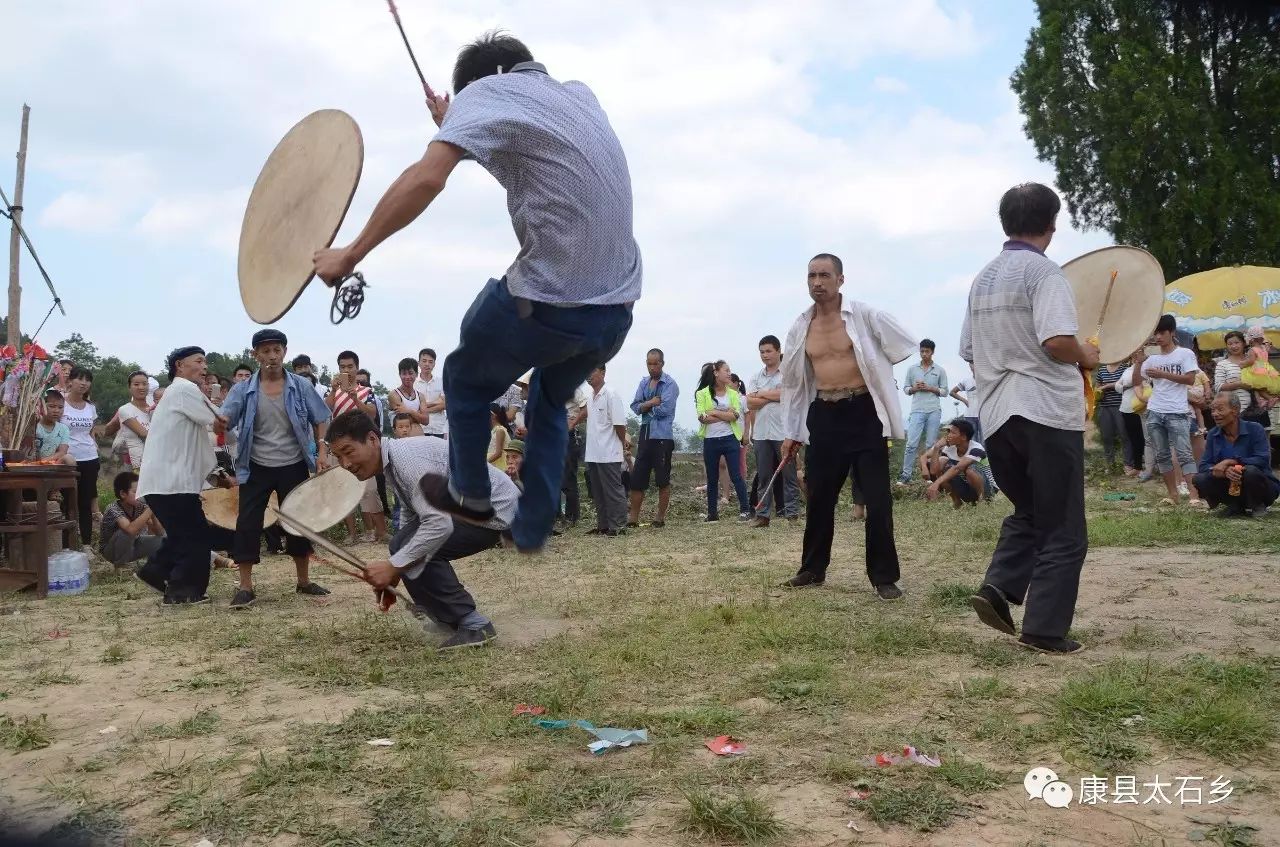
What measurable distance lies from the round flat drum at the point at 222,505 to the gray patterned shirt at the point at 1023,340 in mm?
5183

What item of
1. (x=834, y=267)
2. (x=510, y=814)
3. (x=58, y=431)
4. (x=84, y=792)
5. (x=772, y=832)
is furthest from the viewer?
(x=58, y=431)

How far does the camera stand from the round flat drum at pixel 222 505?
8.29 m

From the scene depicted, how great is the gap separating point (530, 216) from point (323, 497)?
3.33 meters

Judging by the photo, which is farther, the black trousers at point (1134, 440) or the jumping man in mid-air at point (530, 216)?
the black trousers at point (1134, 440)

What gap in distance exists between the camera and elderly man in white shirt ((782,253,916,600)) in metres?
6.96

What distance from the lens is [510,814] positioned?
10.7 ft

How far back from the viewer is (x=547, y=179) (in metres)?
3.63

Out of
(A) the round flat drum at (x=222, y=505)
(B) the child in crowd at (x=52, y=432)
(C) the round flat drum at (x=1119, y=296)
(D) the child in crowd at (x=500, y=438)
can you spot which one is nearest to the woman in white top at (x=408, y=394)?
(D) the child in crowd at (x=500, y=438)

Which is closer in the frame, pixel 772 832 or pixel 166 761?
pixel 772 832

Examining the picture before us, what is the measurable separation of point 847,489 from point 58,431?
1075cm

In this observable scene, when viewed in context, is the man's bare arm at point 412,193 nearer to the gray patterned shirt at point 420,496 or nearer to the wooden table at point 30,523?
the gray patterned shirt at point 420,496

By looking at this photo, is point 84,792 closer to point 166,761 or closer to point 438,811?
point 166,761

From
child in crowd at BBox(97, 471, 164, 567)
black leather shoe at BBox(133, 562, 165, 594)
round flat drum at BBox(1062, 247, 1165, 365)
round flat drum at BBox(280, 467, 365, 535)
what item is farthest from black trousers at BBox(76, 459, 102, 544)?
round flat drum at BBox(1062, 247, 1165, 365)

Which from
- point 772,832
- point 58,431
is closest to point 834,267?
point 772,832
